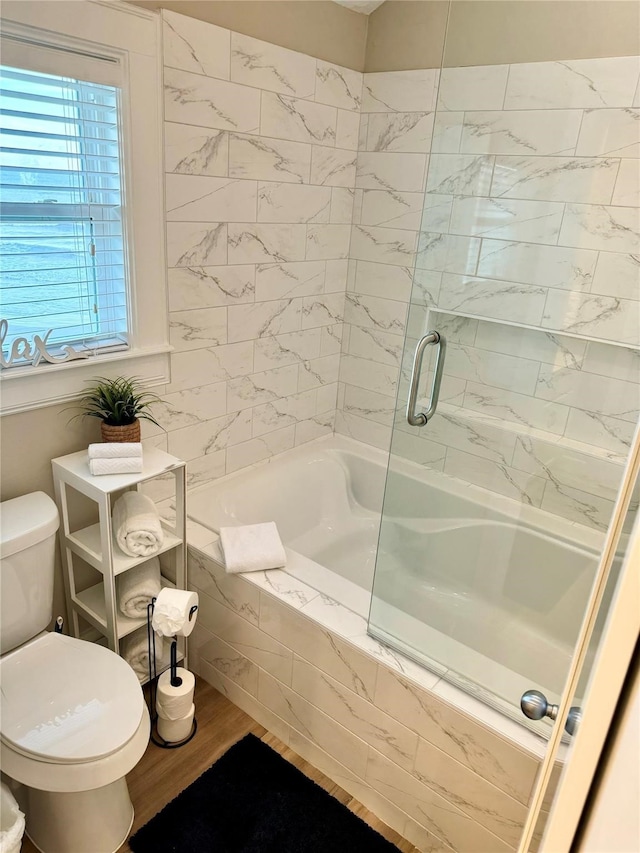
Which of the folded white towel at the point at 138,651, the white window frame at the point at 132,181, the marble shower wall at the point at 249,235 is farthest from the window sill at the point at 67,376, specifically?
the folded white towel at the point at 138,651

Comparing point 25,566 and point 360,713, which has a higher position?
point 25,566

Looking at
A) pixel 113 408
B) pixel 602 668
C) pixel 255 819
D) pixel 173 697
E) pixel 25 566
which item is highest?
pixel 602 668

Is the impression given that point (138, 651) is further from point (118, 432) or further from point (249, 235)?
point (249, 235)

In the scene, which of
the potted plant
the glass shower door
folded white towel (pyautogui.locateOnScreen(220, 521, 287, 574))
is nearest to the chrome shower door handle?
the glass shower door

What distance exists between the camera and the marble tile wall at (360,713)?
1.62 meters

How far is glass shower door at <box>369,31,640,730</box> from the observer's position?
215cm

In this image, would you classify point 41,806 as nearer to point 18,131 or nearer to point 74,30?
point 18,131

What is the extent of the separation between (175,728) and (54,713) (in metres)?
0.57

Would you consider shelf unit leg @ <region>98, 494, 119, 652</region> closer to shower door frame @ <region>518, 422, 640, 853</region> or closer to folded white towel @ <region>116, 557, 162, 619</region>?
folded white towel @ <region>116, 557, 162, 619</region>

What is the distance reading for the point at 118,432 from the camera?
6.41 ft

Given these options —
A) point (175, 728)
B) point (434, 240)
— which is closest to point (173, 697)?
point (175, 728)

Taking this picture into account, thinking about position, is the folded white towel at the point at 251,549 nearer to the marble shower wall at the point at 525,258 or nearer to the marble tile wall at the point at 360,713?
the marble tile wall at the point at 360,713

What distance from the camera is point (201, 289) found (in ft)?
7.46

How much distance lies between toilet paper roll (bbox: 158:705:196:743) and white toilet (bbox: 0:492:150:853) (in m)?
0.26
